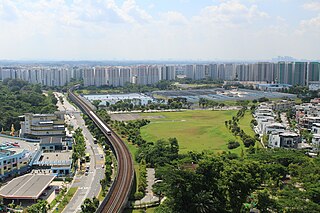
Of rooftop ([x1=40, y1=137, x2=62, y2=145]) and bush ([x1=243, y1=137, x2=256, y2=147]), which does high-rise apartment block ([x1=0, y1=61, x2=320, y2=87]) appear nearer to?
rooftop ([x1=40, y1=137, x2=62, y2=145])

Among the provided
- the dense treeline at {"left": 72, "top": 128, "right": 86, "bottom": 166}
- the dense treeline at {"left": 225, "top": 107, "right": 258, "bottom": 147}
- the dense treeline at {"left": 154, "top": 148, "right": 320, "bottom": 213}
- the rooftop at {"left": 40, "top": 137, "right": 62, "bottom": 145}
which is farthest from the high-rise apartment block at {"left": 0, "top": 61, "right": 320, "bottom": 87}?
the dense treeline at {"left": 154, "top": 148, "right": 320, "bottom": 213}

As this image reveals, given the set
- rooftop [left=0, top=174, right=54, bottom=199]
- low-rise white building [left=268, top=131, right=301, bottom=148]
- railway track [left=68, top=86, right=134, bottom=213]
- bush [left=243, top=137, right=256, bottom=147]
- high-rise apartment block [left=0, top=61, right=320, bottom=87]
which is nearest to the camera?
railway track [left=68, top=86, right=134, bottom=213]

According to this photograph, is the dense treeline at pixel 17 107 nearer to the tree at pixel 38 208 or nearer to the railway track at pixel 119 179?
the railway track at pixel 119 179

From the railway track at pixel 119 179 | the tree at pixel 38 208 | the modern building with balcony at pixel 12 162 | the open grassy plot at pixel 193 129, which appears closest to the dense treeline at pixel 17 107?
the railway track at pixel 119 179

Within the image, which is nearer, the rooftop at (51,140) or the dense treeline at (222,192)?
the dense treeline at (222,192)

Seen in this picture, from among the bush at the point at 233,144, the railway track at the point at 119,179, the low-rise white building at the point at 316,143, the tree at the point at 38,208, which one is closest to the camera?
the tree at the point at 38,208

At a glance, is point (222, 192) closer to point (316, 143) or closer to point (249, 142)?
point (249, 142)
